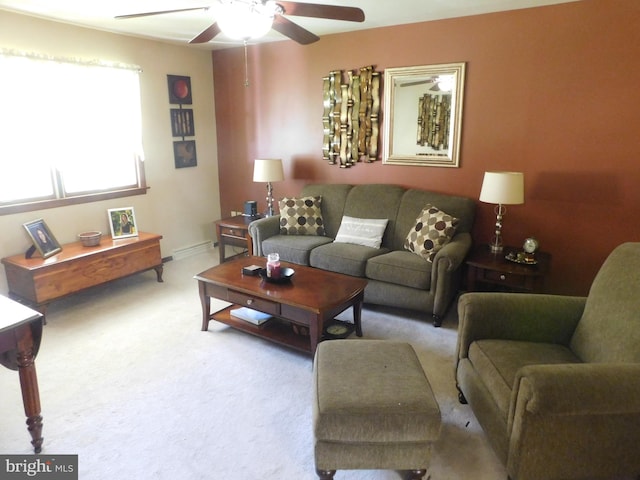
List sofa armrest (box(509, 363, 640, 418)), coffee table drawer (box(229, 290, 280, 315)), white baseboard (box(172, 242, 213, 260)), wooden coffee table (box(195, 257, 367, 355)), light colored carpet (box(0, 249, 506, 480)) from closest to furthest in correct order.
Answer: sofa armrest (box(509, 363, 640, 418))
light colored carpet (box(0, 249, 506, 480))
wooden coffee table (box(195, 257, 367, 355))
coffee table drawer (box(229, 290, 280, 315))
white baseboard (box(172, 242, 213, 260))

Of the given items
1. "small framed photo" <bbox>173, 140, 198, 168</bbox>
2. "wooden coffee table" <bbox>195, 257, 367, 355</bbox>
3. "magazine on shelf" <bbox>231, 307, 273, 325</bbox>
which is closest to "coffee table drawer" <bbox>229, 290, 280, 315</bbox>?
"wooden coffee table" <bbox>195, 257, 367, 355</bbox>

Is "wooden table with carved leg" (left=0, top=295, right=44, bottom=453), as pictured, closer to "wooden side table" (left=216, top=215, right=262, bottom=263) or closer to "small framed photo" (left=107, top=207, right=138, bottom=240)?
"small framed photo" (left=107, top=207, right=138, bottom=240)

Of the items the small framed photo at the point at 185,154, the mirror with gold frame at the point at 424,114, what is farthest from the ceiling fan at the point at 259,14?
the small framed photo at the point at 185,154

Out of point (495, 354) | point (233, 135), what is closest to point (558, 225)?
point (495, 354)

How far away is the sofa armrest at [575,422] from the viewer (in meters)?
1.50

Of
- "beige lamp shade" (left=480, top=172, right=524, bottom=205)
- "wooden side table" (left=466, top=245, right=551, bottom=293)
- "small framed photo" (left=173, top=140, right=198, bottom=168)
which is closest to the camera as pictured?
"wooden side table" (left=466, top=245, right=551, bottom=293)

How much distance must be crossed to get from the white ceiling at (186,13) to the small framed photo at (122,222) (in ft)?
5.58

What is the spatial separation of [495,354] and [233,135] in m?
4.14

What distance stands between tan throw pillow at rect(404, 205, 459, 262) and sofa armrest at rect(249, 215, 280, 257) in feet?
4.52

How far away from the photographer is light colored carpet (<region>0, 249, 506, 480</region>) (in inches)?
77.2

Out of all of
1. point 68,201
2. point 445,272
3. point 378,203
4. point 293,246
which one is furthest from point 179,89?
point 445,272

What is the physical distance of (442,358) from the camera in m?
2.87

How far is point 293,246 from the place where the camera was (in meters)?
3.90

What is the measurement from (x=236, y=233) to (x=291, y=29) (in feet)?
8.50
